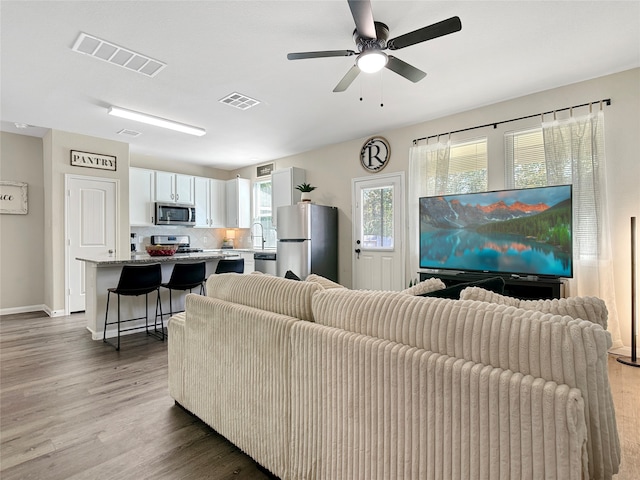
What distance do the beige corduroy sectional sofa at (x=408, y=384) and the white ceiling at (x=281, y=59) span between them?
2.00 metres

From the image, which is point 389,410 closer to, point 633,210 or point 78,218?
point 633,210

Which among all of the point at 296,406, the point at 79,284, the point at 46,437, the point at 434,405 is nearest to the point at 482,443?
the point at 434,405

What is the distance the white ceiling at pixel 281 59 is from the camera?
Result: 2.39m

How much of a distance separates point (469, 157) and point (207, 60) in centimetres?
322

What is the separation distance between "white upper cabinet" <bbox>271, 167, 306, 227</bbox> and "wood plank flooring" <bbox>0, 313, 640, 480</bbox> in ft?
11.1

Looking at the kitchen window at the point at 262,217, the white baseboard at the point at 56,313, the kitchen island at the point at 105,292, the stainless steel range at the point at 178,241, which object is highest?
the kitchen window at the point at 262,217

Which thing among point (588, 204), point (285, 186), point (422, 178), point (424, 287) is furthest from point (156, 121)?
point (588, 204)

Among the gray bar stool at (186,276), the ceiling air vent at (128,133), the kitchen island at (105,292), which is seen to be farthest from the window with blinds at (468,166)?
the ceiling air vent at (128,133)

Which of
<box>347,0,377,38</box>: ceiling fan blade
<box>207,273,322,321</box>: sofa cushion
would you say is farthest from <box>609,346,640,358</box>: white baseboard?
<box>347,0,377,38</box>: ceiling fan blade

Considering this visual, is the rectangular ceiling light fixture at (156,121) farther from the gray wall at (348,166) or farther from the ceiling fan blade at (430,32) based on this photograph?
the ceiling fan blade at (430,32)

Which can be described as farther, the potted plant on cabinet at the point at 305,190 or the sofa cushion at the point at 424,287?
the potted plant on cabinet at the point at 305,190

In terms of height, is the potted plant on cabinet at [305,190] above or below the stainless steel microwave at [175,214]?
above

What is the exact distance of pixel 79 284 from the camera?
5.16m

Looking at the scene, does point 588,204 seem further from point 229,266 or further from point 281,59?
point 229,266
